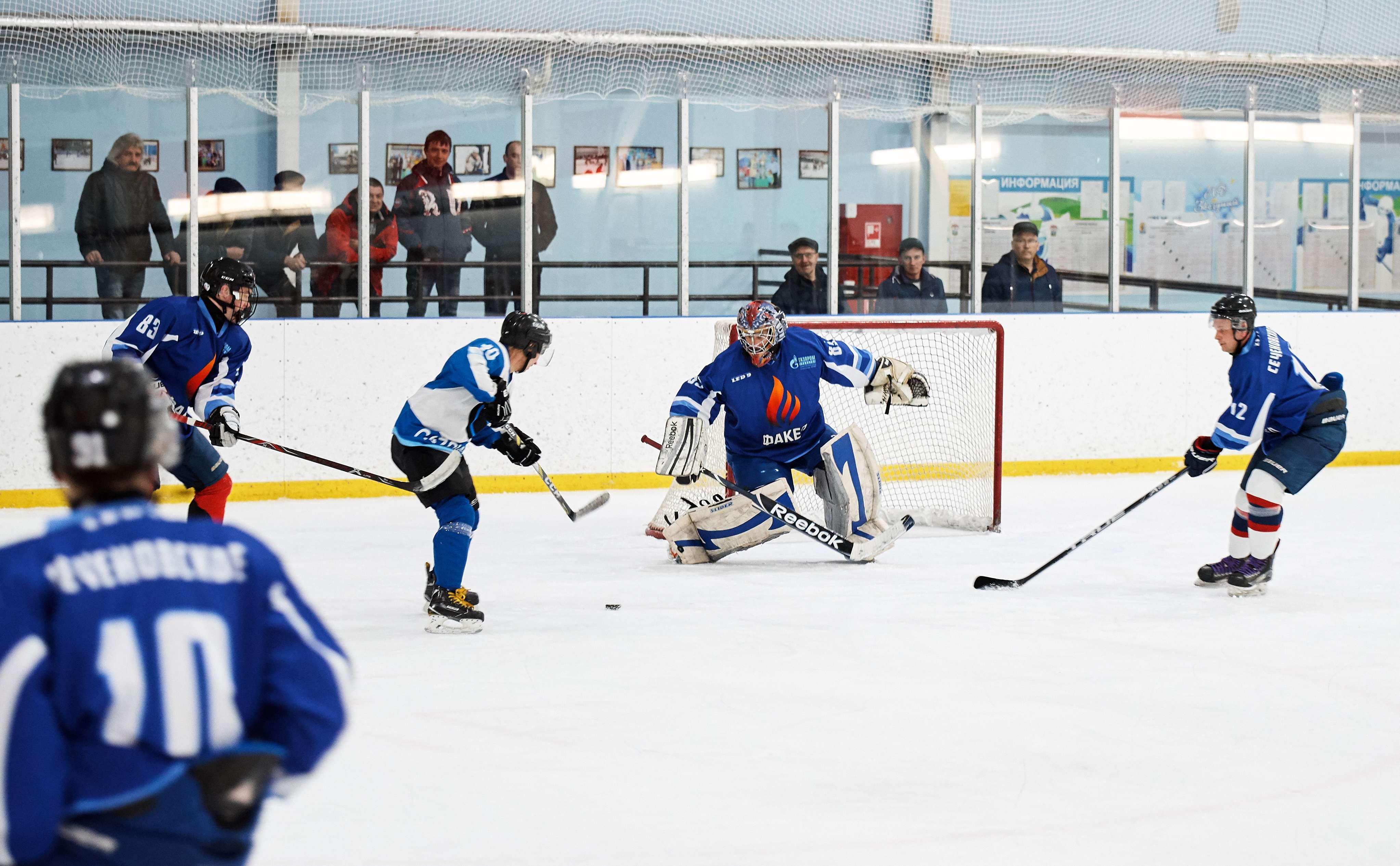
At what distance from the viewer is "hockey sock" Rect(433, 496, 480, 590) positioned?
4.05 meters

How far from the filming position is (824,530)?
521 cm

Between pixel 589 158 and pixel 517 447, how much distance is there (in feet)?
11.3

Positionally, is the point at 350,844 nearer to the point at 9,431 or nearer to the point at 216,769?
the point at 216,769

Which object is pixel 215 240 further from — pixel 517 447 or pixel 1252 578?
pixel 1252 578

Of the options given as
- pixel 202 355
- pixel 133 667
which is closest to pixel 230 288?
pixel 202 355

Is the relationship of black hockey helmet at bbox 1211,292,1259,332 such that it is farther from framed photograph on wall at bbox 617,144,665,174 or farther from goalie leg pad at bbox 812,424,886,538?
framed photograph on wall at bbox 617,144,665,174

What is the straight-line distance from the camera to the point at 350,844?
235 centimetres

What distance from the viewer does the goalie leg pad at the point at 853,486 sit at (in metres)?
5.30

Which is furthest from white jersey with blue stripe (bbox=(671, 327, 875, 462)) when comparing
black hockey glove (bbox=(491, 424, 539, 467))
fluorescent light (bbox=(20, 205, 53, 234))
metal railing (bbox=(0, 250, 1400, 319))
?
fluorescent light (bbox=(20, 205, 53, 234))

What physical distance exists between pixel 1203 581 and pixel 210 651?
4137mm

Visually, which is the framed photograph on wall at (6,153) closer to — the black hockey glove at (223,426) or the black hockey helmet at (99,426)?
the black hockey glove at (223,426)

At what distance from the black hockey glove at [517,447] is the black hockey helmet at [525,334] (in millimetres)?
302

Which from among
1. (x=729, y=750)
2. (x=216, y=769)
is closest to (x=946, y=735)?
(x=729, y=750)

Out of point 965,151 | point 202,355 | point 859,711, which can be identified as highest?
point 965,151
